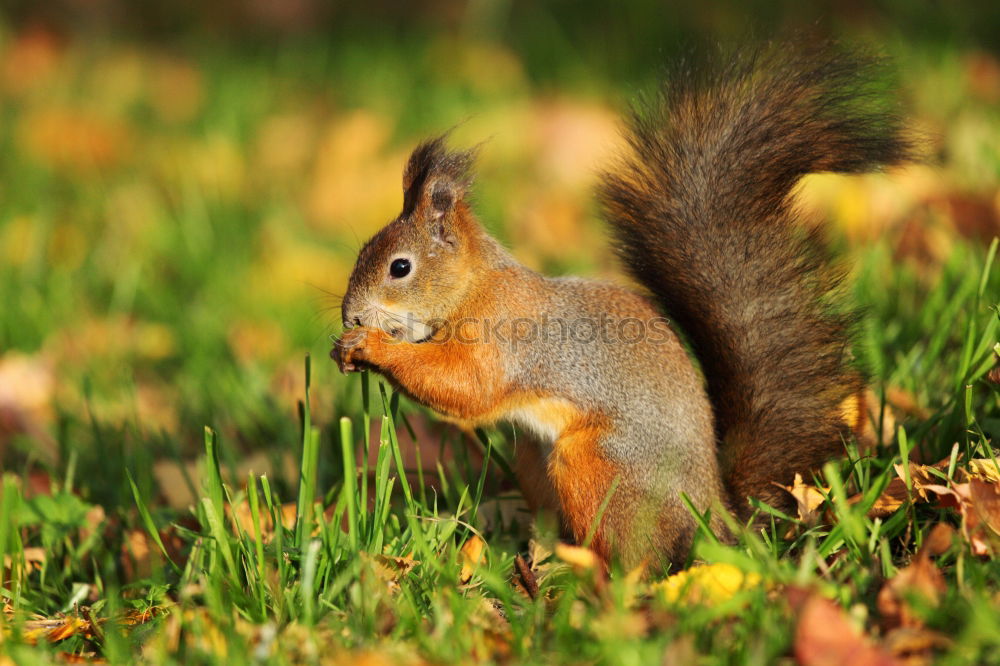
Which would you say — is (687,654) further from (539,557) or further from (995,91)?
(995,91)

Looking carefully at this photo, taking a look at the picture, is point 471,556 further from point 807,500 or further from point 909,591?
point 909,591

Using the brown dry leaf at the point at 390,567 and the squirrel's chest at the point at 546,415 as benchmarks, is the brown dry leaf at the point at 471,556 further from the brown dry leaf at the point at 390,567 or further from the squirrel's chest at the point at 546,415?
the squirrel's chest at the point at 546,415

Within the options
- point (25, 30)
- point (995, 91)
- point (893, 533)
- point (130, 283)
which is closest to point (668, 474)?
point (893, 533)

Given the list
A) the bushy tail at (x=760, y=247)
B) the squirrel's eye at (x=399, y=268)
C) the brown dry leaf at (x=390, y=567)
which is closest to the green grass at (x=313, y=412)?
the brown dry leaf at (x=390, y=567)

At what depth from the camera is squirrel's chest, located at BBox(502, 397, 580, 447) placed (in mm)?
1867

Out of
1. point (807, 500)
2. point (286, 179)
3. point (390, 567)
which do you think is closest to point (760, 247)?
point (807, 500)

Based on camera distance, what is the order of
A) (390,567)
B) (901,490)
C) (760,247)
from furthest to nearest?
(760,247)
(901,490)
(390,567)

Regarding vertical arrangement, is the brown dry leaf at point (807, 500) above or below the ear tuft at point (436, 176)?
below

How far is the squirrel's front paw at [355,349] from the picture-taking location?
1827mm

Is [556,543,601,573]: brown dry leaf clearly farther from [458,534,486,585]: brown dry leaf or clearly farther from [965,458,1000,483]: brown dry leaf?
[965,458,1000,483]: brown dry leaf

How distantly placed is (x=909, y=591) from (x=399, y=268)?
1044 mm

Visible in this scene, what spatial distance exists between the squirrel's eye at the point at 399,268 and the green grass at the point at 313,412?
24cm

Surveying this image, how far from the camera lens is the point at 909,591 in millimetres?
1332

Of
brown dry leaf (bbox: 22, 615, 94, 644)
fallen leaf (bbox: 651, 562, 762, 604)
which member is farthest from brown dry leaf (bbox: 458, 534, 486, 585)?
brown dry leaf (bbox: 22, 615, 94, 644)
